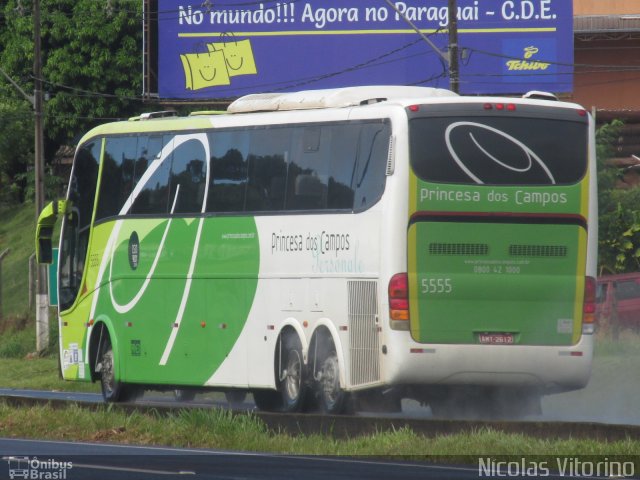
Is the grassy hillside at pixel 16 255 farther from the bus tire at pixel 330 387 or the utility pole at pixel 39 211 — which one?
the bus tire at pixel 330 387

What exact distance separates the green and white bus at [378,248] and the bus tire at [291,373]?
3 cm

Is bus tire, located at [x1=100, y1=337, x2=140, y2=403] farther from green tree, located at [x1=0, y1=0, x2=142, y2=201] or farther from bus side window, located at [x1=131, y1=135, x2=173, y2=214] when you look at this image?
green tree, located at [x1=0, y1=0, x2=142, y2=201]

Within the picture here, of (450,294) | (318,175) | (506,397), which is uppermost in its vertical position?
(318,175)

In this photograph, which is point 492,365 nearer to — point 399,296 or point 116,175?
point 399,296

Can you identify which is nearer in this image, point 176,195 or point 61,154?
point 176,195

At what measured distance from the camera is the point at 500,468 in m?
12.4

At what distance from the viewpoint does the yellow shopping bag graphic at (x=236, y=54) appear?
152 feet

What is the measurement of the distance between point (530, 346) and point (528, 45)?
94.6 feet

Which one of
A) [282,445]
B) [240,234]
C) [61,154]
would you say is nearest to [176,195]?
[240,234]

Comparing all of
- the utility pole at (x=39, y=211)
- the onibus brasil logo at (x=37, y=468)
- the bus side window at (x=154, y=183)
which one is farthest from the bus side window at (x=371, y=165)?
the utility pole at (x=39, y=211)

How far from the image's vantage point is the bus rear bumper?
56.3ft

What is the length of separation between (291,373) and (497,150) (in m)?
3.93

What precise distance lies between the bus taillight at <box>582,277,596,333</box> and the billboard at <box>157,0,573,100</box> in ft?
89.2

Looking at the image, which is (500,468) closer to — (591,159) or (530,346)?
(530,346)
